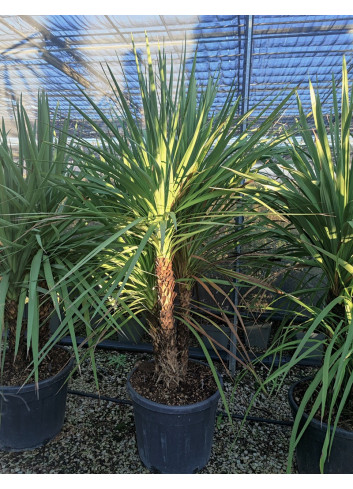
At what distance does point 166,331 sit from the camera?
1.09 m

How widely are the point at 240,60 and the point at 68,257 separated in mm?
2295

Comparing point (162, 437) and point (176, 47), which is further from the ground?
point (176, 47)

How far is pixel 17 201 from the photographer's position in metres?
1.08

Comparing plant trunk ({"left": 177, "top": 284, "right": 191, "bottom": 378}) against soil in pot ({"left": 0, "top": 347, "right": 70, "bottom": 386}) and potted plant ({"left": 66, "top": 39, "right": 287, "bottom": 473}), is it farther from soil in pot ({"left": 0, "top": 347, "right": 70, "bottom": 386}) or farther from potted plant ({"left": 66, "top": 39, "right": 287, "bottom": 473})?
soil in pot ({"left": 0, "top": 347, "right": 70, "bottom": 386})

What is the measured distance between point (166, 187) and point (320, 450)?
0.91 meters

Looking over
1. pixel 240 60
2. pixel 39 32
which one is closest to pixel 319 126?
pixel 240 60

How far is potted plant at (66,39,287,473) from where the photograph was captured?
2.97ft

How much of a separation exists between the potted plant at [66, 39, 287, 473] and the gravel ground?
0.40 feet

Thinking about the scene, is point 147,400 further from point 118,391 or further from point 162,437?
point 118,391

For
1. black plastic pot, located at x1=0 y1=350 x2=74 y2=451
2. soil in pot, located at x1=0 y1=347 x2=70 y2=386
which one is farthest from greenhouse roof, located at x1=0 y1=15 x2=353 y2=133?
black plastic pot, located at x1=0 y1=350 x2=74 y2=451

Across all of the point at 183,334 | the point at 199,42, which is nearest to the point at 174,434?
the point at 183,334

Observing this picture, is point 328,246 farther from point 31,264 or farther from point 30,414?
point 30,414

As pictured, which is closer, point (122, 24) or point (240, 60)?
point (122, 24)

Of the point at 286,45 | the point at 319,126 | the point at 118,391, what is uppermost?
the point at 286,45
